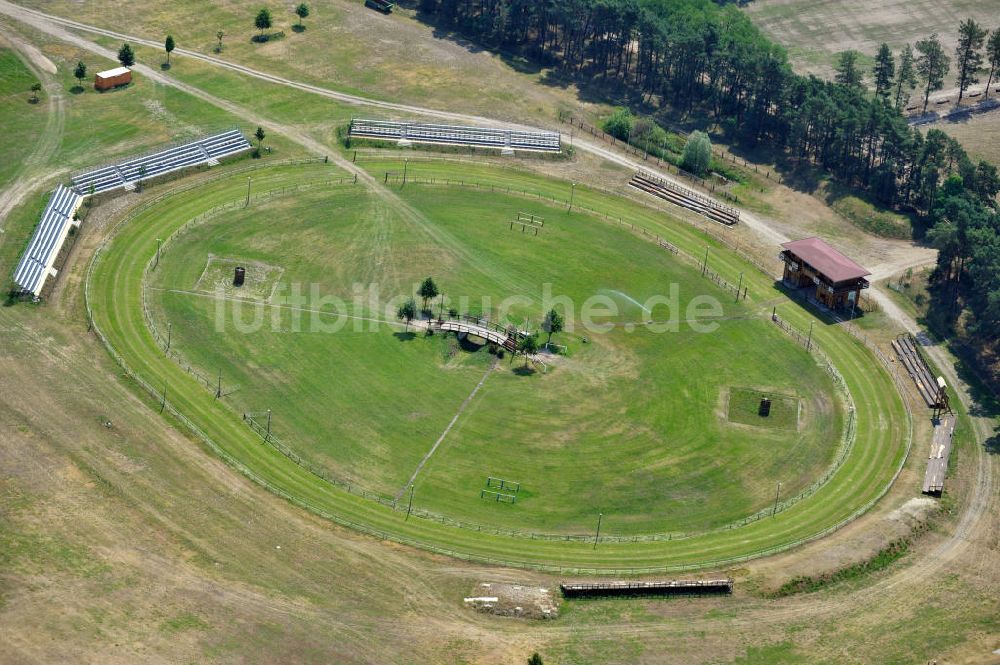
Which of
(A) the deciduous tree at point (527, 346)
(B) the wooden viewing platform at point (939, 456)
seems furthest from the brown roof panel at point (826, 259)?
(A) the deciduous tree at point (527, 346)

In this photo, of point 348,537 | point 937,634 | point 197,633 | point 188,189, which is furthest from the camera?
point 188,189

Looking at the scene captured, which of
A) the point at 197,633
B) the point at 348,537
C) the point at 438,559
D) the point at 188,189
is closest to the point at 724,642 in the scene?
the point at 438,559

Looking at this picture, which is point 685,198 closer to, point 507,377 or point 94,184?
point 507,377

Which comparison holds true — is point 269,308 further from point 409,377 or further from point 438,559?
point 438,559

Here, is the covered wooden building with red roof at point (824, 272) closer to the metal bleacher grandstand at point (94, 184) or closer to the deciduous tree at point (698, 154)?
the deciduous tree at point (698, 154)

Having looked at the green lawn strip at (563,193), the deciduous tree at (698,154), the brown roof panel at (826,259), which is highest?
the deciduous tree at (698,154)

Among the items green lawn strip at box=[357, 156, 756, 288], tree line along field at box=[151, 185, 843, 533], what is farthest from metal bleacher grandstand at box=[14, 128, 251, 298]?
green lawn strip at box=[357, 156, 756, 288]

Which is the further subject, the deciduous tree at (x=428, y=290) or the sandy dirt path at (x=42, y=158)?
the sandy dirt path at (x=42, y=158)
